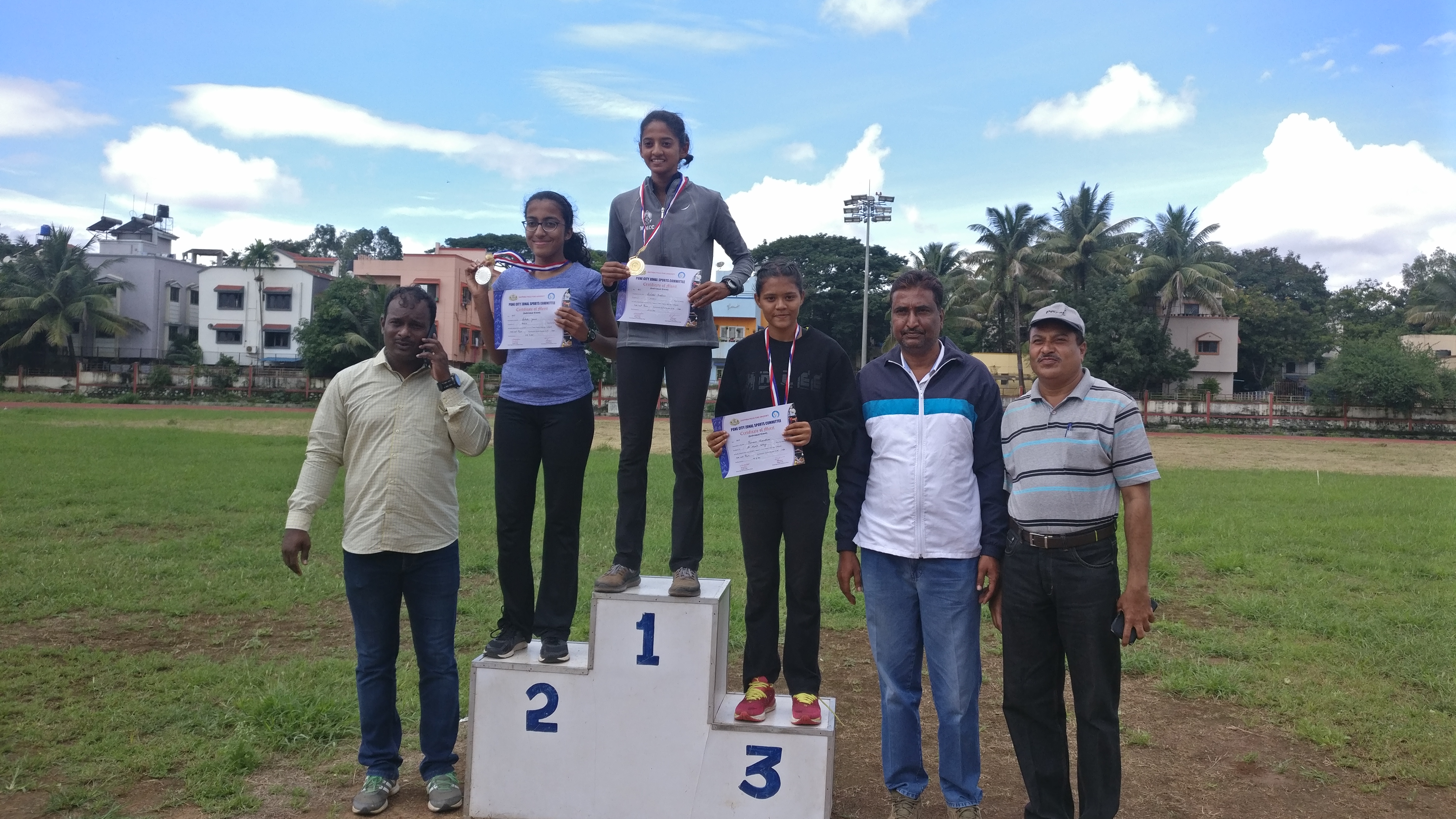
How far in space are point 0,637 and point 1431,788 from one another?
8391mm

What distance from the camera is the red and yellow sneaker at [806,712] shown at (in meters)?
3.69

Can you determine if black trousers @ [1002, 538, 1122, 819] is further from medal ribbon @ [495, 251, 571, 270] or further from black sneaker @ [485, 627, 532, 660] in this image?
medal ribbon @ [495, 251, 571, 270]

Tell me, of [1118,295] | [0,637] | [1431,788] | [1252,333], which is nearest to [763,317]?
[1431,788]

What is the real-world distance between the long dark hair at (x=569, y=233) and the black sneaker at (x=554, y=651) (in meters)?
1.66

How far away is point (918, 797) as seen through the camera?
12.1 feet

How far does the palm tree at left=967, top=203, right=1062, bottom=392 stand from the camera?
44531 mm

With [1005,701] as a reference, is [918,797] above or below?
below

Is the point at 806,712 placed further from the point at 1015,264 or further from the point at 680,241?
the point at 1015,264

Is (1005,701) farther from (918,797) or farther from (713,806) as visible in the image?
(713,806)

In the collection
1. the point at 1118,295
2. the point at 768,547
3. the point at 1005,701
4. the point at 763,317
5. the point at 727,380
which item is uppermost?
the point at 1118,295

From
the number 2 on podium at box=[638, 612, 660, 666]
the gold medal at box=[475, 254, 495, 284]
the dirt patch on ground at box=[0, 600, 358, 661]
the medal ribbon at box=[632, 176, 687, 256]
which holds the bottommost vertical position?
the dirt patch on ground at box=[0, 600, 358, 661]

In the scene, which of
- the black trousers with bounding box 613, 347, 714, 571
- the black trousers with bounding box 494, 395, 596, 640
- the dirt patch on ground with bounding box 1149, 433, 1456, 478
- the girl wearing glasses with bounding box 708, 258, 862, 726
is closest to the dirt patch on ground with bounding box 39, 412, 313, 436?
the black trousers with bounding box 494, 395, 596, 640

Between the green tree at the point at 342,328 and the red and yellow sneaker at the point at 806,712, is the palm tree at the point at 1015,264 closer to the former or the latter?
the green tree at the point at 342,328

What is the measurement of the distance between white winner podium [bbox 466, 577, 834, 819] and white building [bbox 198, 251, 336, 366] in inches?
1917
